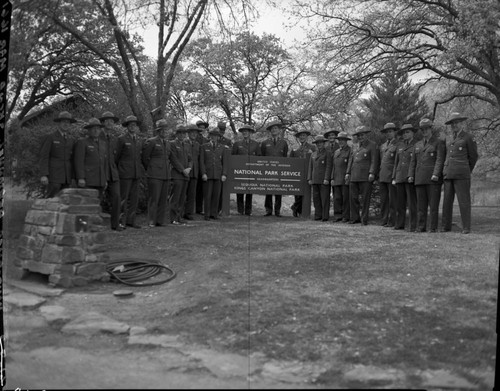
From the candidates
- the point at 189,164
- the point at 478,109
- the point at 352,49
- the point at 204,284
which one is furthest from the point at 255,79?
the point at 478,109

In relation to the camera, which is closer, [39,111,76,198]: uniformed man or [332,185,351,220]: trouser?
[39,111,76,198]: uniformed man

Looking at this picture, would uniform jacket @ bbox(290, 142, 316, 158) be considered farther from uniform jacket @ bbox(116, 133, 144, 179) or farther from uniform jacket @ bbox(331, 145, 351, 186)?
uniform jacket @ bbox(116, 133, 144, 179)

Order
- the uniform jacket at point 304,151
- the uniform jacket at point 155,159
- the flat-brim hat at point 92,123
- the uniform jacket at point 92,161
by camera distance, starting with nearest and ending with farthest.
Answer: the uniform jacket at point 92,161 < the flat-brim hat at point 92,123 < the uniform jacket at point 155,159 < the uniform jacket at point 304,151

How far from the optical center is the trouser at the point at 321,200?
34.5 feet

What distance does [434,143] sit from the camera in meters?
8.41

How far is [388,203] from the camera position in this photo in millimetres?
9812

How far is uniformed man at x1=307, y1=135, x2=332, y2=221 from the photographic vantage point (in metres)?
10.4

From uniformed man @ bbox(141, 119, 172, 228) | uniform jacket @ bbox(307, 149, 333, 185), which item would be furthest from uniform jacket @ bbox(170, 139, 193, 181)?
uniform jacket @ bbox(307, 149, 333, 185)

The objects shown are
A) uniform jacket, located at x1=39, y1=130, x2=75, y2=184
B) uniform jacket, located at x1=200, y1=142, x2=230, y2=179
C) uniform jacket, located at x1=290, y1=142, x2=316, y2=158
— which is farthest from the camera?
uniform jacket, located at x1=290, y1=142, x2=316, y2=158

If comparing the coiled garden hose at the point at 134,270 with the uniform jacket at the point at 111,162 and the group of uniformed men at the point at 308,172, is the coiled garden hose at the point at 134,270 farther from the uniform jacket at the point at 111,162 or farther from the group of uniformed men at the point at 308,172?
the uniform jacket at the point at 111,162

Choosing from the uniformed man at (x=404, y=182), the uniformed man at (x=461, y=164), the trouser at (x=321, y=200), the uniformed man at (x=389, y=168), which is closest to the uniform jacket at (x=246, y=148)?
the trouser at (x=321, y=200)

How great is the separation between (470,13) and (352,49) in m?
2.74

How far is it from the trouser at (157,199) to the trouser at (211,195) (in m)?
1.11

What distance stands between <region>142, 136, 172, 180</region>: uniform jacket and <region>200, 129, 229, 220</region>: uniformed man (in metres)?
1.11
